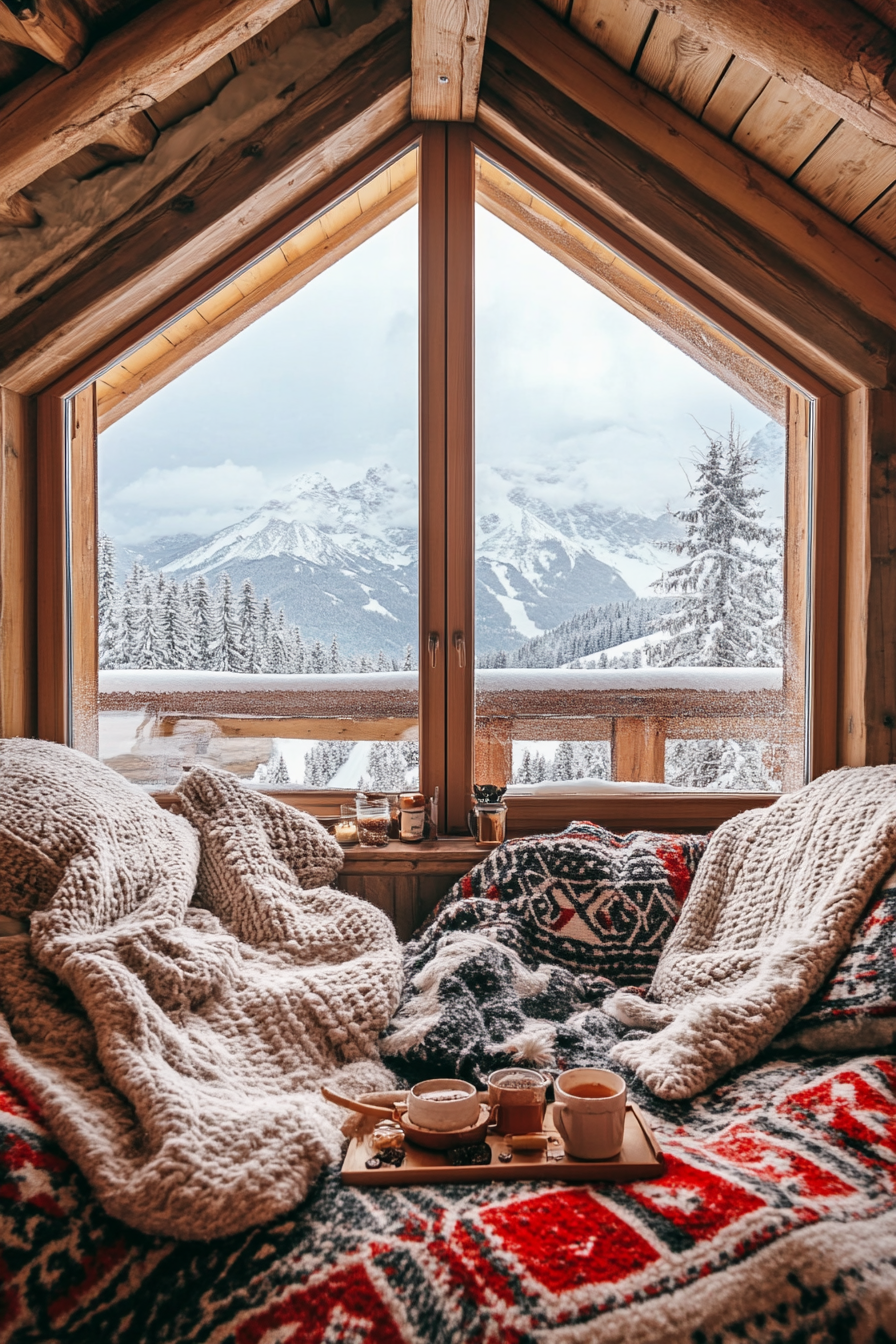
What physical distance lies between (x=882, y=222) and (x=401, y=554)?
55.1 inches

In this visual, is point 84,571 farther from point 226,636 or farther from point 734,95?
point 734,95

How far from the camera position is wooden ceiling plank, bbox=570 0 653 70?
1.80 metres

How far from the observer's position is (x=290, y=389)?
7.38ft

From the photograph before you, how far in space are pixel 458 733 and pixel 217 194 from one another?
146 centimetres

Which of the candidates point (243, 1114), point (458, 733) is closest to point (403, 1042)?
point (243, 1114)

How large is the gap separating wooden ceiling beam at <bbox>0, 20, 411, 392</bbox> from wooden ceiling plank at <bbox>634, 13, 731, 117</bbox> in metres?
0.58

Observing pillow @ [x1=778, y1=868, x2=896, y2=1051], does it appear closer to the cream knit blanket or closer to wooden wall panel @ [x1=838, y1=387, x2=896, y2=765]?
the cream knit blanket

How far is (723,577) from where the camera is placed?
88.3 inches

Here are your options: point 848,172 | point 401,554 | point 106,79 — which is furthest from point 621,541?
point 106,79

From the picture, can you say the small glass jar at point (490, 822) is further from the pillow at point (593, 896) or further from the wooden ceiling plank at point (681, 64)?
the wooden ceiling plank at point (681, 64)

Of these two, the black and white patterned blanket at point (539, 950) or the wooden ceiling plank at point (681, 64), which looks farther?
the wooden ceiling plank at point (681, 64)

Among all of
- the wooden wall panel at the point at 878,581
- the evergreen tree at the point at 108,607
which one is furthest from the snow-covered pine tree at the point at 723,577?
the evergreen tree at the point at 108,607

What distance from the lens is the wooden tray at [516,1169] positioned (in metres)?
1.04

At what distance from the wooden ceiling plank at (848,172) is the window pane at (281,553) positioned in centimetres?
102
